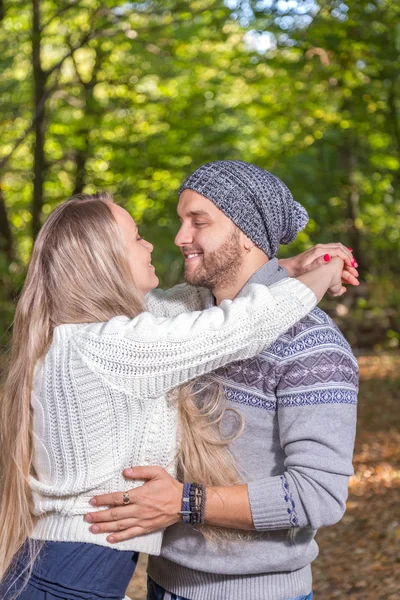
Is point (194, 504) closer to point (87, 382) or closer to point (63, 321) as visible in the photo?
point (87, 382)

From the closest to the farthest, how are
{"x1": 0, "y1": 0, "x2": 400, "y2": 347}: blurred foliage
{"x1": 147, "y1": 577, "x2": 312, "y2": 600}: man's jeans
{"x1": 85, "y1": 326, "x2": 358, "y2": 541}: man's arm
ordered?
{"x1": 85, "y1": 326, "x2": 358, "y2": 541}: man's arm, {"x1": 147, "y1": 577, "x2": 312, "y2": 600}: man's jeans, {"x1": 0, "y1": 0, "x2": 400, "y2": 347}: blurred foliage

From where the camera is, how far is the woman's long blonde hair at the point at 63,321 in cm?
220

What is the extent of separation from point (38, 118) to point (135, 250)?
693cm

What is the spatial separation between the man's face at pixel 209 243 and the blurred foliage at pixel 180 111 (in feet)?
13.5

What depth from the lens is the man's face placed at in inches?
94.1

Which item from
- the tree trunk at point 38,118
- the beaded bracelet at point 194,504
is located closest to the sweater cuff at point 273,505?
the beaded bracelet at point 194,504

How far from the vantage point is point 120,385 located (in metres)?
2.09

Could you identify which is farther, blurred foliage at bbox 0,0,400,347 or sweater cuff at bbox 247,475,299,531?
blurred foliage at bbox 0,0,400,347

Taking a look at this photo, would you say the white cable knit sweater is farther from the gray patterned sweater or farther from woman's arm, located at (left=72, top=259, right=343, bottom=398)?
the gray patterned sweater

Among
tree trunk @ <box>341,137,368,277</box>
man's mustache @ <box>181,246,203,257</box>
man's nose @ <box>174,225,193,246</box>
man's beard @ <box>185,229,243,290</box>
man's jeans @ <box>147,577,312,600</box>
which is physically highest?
man's nose @ <box>174,225,193,246</box>

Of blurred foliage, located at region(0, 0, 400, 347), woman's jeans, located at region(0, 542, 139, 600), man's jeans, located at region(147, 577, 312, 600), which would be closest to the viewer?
A: woman's jeans, located at region(0, 542, 139, 600)

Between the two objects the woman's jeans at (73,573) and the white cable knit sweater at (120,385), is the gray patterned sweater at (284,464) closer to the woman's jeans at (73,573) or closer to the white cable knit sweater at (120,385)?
the white cable knit sweater at (120,385)

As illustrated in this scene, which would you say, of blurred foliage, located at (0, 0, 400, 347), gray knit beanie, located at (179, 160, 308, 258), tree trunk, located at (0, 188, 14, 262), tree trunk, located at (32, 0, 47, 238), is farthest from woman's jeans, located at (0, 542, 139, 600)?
tree trunk, located at (0, 188, 14, 262)

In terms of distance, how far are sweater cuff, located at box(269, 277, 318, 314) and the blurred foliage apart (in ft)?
14.2
